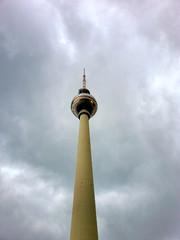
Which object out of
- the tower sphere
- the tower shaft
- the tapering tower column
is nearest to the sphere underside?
the tower sphere

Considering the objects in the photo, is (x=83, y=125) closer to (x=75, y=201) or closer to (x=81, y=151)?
(x=81, y=151)

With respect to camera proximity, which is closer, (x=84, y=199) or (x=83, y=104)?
(x=84, y=199)

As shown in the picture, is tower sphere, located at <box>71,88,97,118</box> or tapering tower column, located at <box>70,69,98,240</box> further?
tower sphere, located at <box>71,88,97,118</box>

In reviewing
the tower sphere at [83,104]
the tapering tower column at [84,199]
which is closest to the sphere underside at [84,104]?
the tower sphere at [83,104]

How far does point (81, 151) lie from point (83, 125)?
23.3ft

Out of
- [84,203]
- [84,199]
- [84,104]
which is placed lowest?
[84,203]

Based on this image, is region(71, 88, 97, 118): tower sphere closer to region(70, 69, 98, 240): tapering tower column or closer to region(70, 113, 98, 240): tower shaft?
region(70, 69, 98, 240): tapering tower column

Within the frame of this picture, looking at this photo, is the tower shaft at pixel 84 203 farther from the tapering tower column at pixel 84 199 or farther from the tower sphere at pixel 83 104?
the tower sphere at pixel 83 104

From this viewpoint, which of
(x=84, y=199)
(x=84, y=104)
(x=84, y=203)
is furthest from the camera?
(x=84, y=104)

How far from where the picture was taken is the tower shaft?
21156 mm

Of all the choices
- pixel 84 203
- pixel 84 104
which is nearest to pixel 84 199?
pixel 84 203

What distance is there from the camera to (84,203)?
23703 millimetres

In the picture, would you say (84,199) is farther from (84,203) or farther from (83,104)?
(83,104)

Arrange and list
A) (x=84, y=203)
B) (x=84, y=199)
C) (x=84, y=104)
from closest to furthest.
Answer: (x=84, y=203)
(x=84, y=199)
(x=84, y=104)
